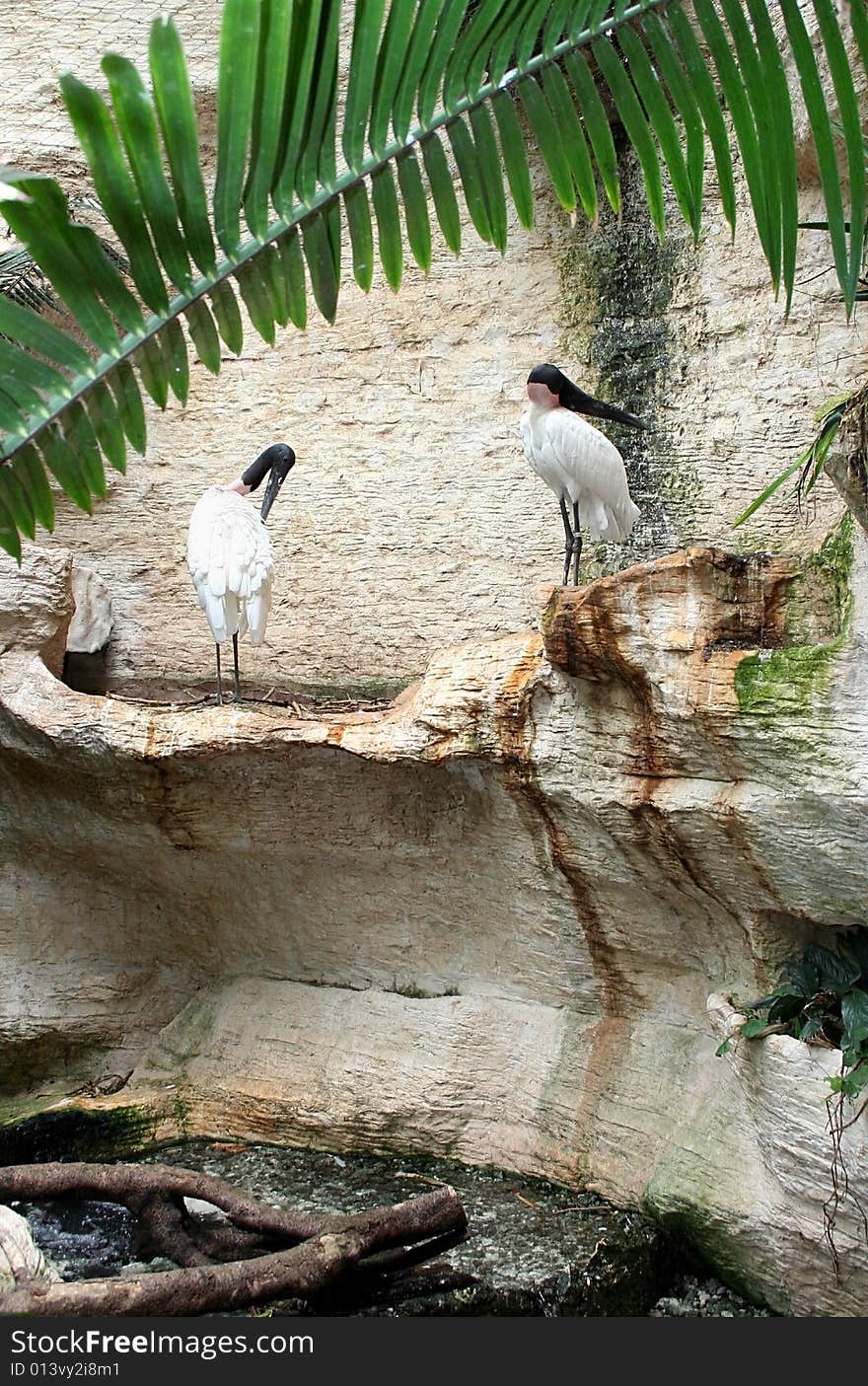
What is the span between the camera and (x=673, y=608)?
11.3 ft

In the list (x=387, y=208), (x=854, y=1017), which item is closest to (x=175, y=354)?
(x=387, y=208)

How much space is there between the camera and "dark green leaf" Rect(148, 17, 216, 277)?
2.97ft

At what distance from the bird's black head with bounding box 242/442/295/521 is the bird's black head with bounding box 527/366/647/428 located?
119 cm

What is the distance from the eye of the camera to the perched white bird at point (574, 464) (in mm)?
4281

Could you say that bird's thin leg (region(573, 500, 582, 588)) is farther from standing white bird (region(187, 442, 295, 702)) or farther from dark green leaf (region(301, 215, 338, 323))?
dark green leaf (region(301, 215, 338, 323))

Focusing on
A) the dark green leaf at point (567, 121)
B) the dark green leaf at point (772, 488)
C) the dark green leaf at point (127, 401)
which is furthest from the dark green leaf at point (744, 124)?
the dark green leaf at point (772, 488)

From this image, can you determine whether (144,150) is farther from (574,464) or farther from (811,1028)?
(574,464)

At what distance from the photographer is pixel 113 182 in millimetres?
922

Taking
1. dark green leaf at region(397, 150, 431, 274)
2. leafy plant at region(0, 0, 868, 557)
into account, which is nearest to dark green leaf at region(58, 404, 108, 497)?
leafy plant at region(0, 0, 868, 557)

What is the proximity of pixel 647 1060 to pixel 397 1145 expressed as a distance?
1.02 m

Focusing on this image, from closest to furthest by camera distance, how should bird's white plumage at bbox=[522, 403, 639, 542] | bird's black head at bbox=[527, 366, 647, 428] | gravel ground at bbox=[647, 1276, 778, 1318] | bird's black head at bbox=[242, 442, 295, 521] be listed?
gravel ground at bbox=[647, 1276, 778, 1318] → bird's white plumage at bbox=[522, 403, 639, 542] → bird's black head at bbox=[527, 366, 647, 428] → bird's black head at bbox=[242, 442, 295, 521]

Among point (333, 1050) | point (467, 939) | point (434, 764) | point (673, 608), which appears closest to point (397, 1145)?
point (333, 1050)

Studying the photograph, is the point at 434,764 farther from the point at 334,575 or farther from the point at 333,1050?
the point at 334,575

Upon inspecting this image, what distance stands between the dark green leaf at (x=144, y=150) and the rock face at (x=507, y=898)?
2.53 metres
